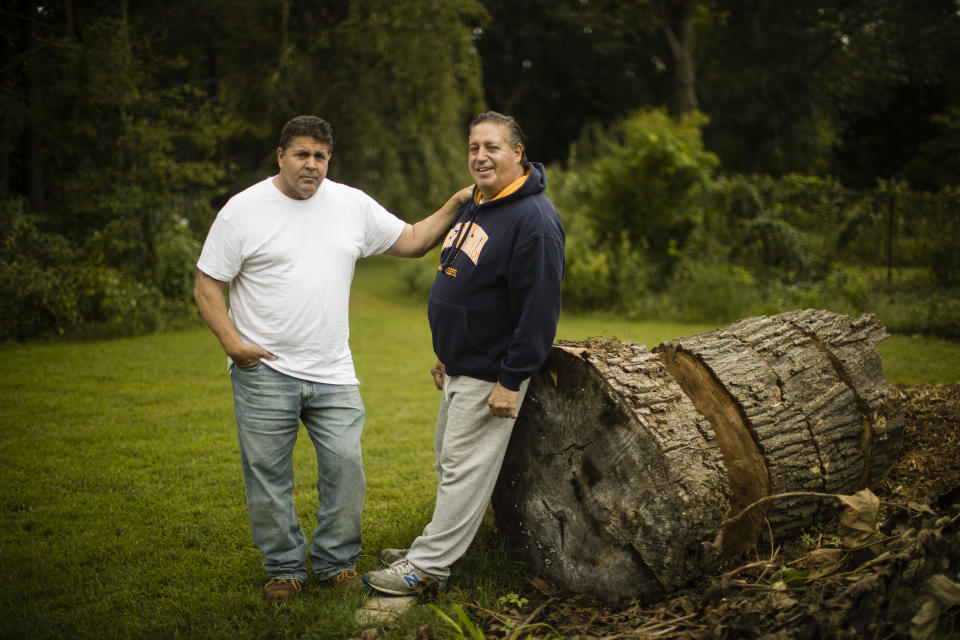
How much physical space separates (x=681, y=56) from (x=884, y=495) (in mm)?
24056

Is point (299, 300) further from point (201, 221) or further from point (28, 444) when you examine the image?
point (201, 221)

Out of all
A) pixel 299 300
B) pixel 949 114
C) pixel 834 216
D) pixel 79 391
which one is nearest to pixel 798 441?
pixel 299 300

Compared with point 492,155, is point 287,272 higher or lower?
lower

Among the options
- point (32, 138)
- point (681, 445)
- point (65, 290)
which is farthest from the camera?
point (32, 138)

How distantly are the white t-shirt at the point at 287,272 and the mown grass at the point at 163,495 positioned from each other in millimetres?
1186

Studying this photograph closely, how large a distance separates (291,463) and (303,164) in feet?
4.71

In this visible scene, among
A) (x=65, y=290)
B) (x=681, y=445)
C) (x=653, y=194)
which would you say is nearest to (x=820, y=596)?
(x=681, y=445)

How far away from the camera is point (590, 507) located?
323 cm

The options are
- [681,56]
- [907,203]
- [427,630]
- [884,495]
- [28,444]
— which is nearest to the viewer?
[427,630]

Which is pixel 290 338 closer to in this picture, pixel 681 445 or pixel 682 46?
pixel 681 445

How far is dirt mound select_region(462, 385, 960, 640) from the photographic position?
2.60 metres

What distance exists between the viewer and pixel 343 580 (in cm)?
349

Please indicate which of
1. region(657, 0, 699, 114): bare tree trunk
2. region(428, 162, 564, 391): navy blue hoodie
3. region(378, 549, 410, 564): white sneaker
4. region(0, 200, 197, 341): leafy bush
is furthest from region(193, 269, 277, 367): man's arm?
region(657, 0, 699, 114): bare tree trunk

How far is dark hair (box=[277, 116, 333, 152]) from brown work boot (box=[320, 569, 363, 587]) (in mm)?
2089
